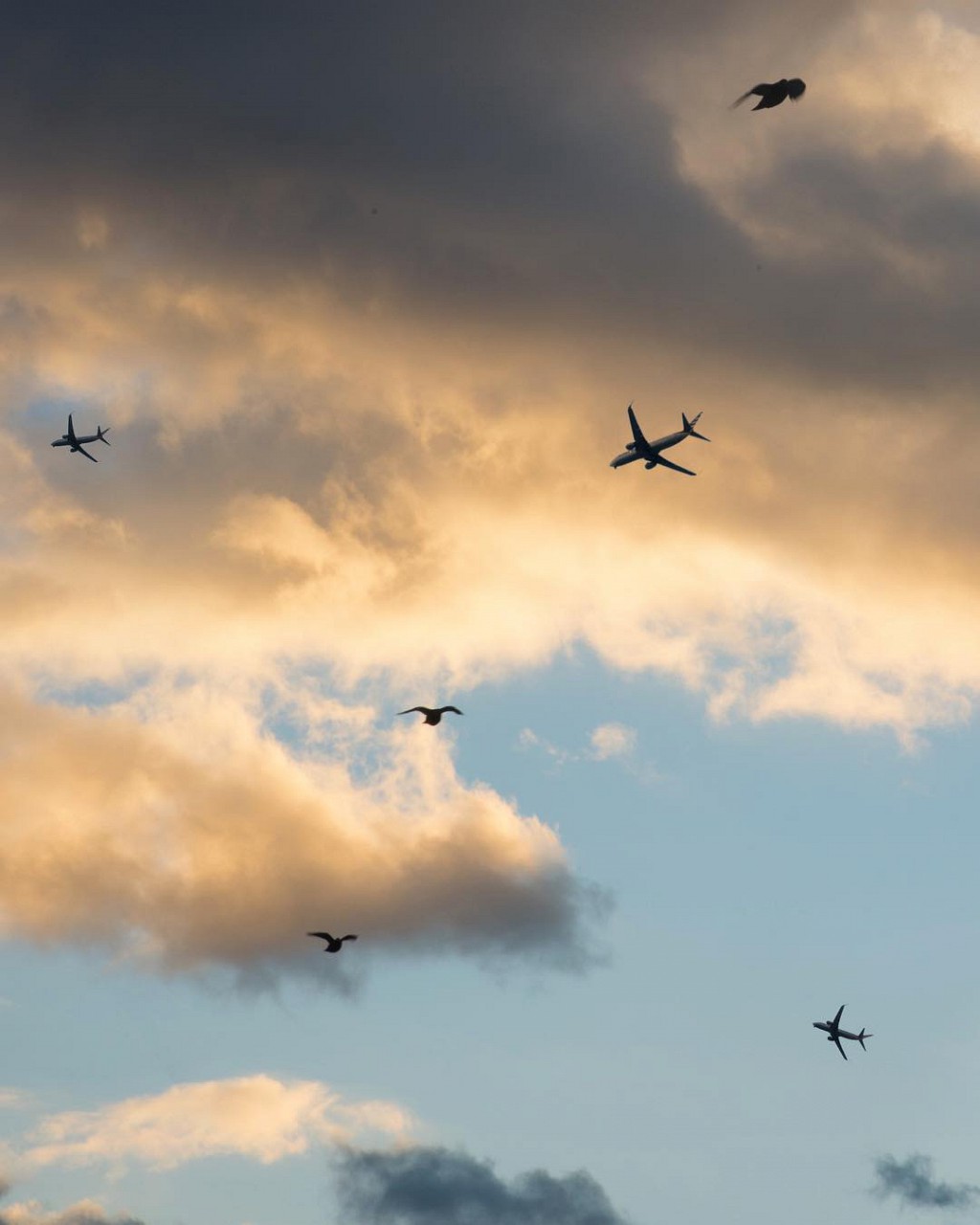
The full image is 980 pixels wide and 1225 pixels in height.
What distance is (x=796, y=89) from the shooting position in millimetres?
165625
